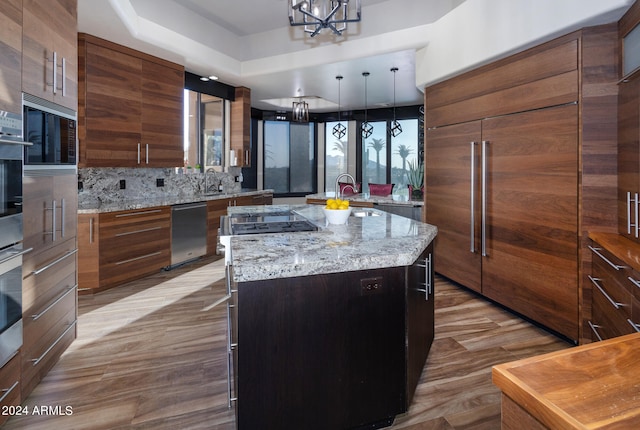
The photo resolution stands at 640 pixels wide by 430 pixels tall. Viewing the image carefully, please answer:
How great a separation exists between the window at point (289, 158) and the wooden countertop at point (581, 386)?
7614 millimetres

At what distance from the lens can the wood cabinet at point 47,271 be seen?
6.40 feet

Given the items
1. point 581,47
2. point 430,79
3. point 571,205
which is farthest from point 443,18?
point 571,205

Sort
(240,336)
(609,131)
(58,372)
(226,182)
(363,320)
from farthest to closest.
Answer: (226,182), (609,131), (58,372), (363,320), (240,336)

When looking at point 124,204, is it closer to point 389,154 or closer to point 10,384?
point 10,384

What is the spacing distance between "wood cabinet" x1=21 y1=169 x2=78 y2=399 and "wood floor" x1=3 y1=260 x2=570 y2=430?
0.18 metres

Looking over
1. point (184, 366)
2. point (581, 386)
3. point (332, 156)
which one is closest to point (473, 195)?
point (184, 366)

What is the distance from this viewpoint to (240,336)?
1463mm

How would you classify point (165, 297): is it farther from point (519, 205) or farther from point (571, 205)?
point (571, 205)

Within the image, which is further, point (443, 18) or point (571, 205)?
point (443, 18)

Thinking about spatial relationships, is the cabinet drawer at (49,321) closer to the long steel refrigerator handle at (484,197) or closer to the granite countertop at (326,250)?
the granite countertop at (326,250)

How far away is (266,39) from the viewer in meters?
5.39

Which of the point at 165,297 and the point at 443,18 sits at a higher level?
the point at 443,18

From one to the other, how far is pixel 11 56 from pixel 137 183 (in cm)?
326

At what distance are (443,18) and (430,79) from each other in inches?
23.7
